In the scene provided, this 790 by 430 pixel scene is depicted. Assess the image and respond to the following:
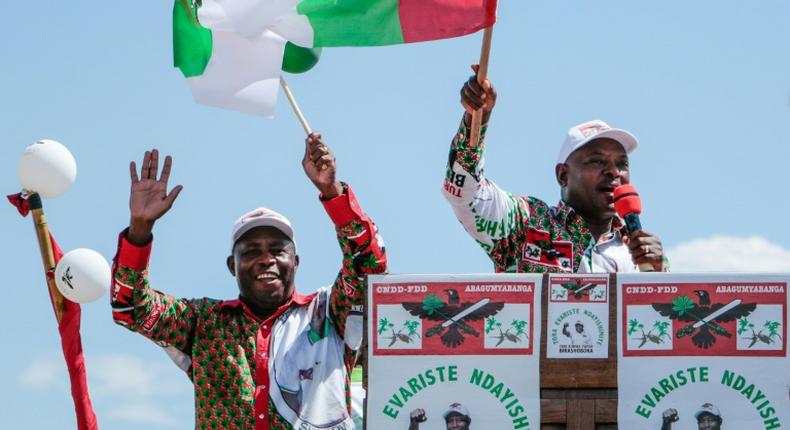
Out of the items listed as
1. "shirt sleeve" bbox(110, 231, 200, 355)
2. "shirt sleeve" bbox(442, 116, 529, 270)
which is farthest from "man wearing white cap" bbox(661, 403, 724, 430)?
"shirt sleeve" bbox(110, 231, 200, 355)

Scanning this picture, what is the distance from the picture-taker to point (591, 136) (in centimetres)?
819

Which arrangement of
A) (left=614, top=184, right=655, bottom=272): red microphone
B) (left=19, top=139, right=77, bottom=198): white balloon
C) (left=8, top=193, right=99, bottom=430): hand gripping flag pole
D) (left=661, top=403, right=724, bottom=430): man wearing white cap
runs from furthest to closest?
(left=19, top=139, right=77, bottom=198): white balloon → (left=8, top=193, right=99, bottom=430): hand gripping flag pole → (left=614, top=184, right=655, bottom=272): red microphone → (left=661, top=403, right=724, bottom=430): man wearing white cap

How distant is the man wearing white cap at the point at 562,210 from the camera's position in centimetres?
753

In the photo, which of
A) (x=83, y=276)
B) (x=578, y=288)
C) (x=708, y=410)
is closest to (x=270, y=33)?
(x=83, y=276)

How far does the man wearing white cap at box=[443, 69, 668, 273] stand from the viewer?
753 centimetres

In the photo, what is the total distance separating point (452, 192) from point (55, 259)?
9.98 ft

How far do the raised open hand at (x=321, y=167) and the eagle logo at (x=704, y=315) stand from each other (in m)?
1.99

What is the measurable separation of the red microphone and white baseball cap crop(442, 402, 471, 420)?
51.9 inches

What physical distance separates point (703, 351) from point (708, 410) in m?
0.27

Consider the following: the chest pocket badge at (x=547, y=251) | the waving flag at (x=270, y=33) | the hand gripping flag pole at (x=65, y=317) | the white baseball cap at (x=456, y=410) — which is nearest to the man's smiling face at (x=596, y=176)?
the chest pocket badge at (x=547, y=251)

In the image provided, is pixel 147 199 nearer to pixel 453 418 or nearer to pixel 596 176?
pixel 453 418

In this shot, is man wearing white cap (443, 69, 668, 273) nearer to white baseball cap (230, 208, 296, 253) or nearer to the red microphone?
the red microphone

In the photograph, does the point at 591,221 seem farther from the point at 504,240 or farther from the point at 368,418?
the point at 368,418

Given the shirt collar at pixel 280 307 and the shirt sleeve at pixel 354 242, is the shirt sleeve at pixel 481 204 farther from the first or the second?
the shirt collar at pixel 280 307
